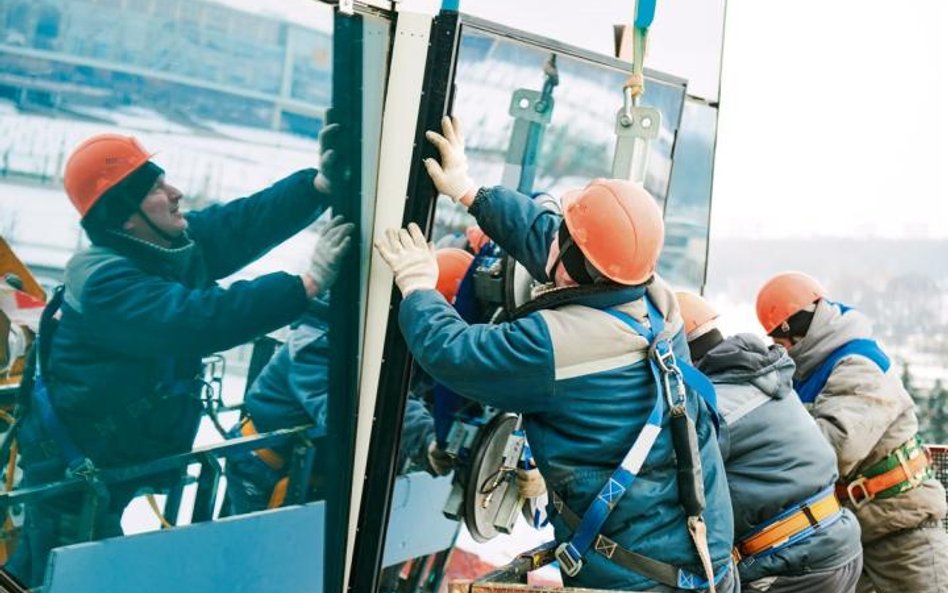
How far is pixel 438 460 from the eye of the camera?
9.50ft

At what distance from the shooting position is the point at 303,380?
8.52 ft

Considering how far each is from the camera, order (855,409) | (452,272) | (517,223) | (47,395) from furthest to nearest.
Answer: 1. (855,409)
2. (452,272)
3. (517,223)
4. (47,395)

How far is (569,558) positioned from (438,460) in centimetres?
58

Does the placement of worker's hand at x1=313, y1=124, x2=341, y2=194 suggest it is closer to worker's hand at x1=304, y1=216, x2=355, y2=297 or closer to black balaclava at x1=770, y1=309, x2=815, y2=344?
worker's hand at x1=304, y1=216, x2=355, y2=297

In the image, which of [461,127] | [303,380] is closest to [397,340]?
[303,380]

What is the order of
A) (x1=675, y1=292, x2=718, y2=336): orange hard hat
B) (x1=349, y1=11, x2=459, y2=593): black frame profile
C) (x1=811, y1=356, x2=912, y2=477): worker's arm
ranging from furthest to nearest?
(x1=811, y1=356, x2=912, y2=477): worker's arm
(x1=675, y1=292, x2=718, y2=336): orange hard hat
(x1=349, y1=11, x2=459, y2=593): black frame profile

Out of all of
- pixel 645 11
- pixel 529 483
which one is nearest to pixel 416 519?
pixel 529 483

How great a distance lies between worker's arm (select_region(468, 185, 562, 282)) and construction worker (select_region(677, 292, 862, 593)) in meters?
0.70

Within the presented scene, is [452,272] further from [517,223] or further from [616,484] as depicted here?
[616,484]

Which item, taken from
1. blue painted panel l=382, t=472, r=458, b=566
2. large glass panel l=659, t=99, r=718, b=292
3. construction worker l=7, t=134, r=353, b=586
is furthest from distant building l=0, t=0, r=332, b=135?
large glass panel l=659, t=99, r=718, b=292

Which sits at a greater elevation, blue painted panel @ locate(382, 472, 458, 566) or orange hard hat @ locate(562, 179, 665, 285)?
orange hard hat @ locate(562, 179, 665, 285)

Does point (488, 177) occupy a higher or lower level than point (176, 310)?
higher

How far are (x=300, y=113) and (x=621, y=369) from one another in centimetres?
91

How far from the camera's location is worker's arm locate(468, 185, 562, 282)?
8.55 ft
